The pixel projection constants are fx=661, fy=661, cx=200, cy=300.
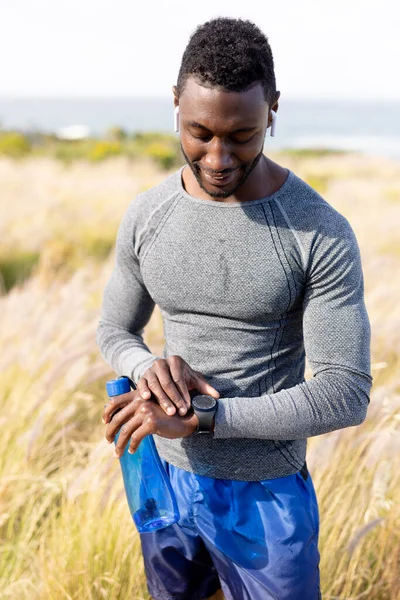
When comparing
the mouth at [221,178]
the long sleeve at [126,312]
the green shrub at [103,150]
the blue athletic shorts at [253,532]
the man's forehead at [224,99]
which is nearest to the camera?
the man's forehead at [224,99]

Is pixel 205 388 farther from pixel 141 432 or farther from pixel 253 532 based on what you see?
pixel 253 532

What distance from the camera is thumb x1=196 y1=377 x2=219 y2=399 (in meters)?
1.68

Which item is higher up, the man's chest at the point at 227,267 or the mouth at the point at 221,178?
the mouth at the point at 221,178

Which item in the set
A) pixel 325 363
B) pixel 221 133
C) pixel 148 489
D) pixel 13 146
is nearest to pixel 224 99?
pixel 221 133

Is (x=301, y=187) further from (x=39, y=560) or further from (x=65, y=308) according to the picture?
(x=65, y=308)

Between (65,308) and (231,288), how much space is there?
7.41 feet

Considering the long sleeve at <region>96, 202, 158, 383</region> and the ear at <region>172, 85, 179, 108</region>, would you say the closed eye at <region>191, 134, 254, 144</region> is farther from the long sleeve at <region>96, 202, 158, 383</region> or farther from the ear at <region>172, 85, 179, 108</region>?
the long sleeve at <region>96, 202, 158, 383</region>

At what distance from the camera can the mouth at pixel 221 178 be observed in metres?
1.64

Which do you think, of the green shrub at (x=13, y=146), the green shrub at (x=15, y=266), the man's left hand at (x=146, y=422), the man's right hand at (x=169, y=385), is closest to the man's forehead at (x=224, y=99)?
the man's right hand at (x=169, y=385)

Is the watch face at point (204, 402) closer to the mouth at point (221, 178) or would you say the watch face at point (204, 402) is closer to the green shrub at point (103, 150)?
the mouth at point (221, 178)

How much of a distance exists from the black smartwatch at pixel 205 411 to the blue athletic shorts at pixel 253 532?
0.29 meters

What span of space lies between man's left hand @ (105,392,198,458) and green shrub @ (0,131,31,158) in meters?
19.7

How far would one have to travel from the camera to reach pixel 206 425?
1.64 metres

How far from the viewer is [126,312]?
2.07 metres
